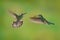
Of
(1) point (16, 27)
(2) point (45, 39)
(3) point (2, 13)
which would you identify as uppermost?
(3) point (2, 13)

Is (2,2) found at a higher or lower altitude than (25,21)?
higher

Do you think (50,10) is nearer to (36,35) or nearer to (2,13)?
(36,35)

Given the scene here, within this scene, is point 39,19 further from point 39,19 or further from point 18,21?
point 18,21

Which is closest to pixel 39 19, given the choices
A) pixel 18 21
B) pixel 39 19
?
pixel 39 19

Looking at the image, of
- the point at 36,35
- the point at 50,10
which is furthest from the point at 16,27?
the point at 50,10

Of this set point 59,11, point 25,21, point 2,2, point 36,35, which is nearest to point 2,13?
point 2,2

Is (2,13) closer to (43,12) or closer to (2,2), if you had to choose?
(2,2)
